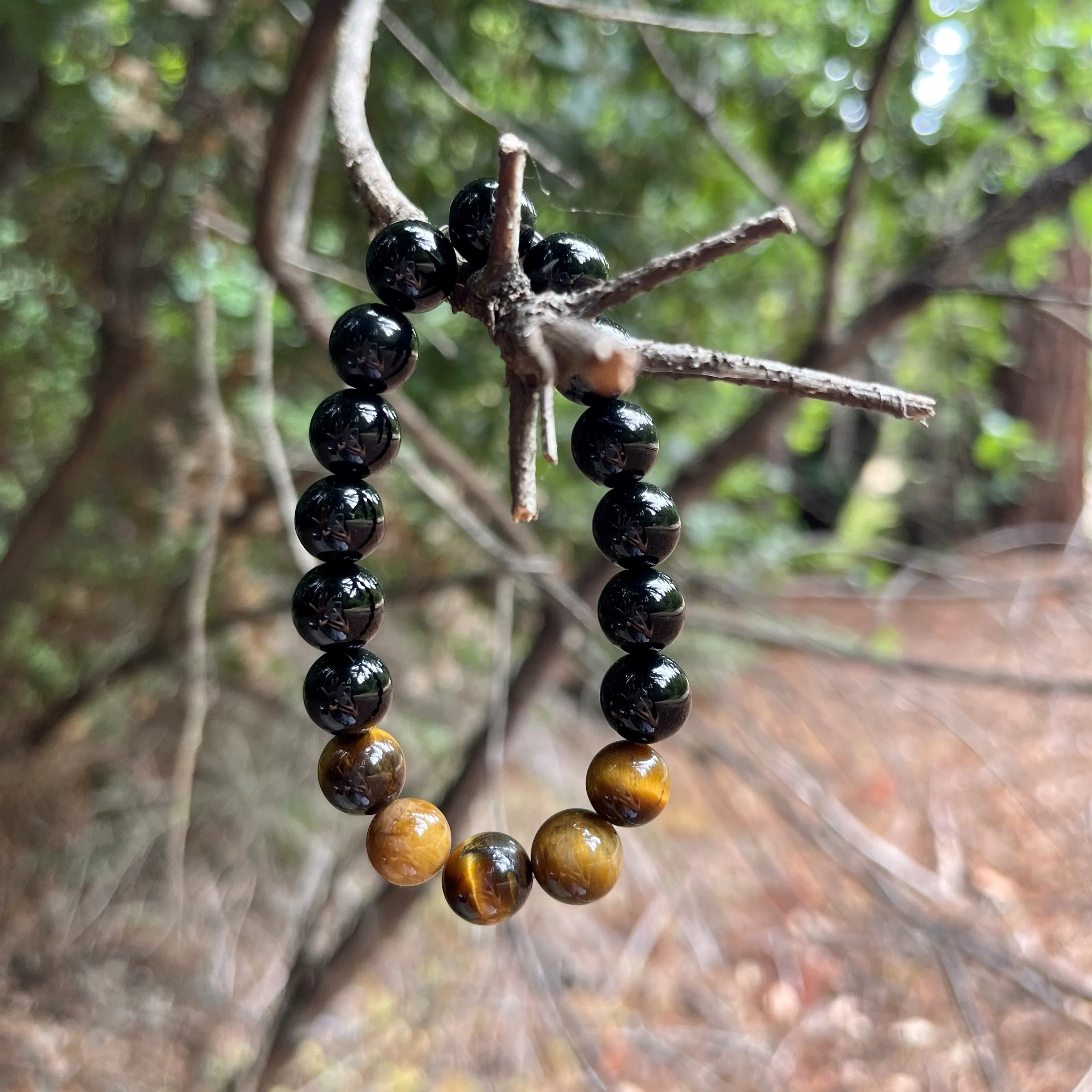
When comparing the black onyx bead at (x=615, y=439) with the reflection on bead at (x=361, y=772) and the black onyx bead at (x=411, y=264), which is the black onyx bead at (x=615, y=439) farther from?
the reflection on bead at (x=361, y=772)

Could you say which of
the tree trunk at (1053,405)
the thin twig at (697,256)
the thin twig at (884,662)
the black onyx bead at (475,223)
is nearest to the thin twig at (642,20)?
the black onyx bead at (475,223)

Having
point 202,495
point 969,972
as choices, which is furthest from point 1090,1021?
point 202,495

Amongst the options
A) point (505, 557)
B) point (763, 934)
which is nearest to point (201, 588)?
point (505, 557)

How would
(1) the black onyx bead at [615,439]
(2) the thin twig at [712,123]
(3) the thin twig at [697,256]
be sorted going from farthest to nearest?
(2) the thin twig at [712,123], (1) the black onyx bead at [615,439], (3) the thin twig at [697,256]

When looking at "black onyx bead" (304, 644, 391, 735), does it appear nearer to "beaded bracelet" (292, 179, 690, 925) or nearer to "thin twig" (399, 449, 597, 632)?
"beaded bracelet" (292, 179, 690, 925)

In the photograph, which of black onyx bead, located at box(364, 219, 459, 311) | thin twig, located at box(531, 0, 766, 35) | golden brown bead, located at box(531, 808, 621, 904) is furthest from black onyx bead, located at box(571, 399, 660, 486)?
thin twig, located at box(531, 0, 766, 35)

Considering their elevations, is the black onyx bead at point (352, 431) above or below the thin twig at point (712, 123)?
below

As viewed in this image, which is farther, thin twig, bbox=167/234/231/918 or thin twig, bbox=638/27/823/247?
thin twig, bbox=638/27/823/247
